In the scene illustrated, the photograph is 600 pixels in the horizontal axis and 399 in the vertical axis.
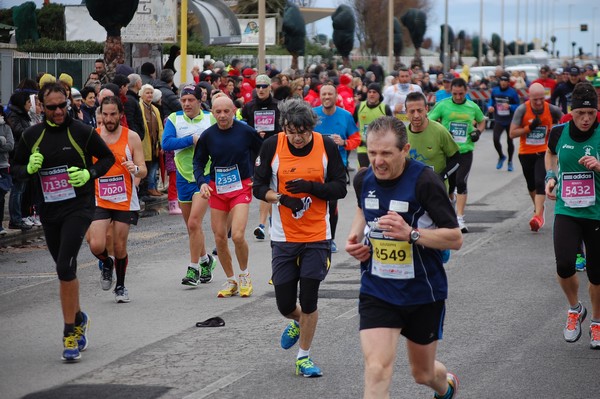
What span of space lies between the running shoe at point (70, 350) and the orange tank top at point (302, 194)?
5.47 ft

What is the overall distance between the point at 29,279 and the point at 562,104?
55.9 ft

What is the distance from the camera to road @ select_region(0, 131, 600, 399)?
752 centimetres

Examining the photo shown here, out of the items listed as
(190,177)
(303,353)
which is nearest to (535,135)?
(190,177)

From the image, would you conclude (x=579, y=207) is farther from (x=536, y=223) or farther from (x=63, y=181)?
(x=536, y=223)

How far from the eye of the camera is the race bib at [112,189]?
1061cm

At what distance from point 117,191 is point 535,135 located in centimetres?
684

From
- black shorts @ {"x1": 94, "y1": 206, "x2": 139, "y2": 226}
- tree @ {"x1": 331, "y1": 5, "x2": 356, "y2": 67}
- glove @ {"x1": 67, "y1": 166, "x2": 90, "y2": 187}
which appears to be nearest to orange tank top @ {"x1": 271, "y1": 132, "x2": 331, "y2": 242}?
glove @ {"x1": 67, "y1": 166, "x2": 90, "y2": 187}

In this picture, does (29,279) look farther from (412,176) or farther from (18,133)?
(412,176)

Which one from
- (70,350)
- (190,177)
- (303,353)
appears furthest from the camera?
(190,177)

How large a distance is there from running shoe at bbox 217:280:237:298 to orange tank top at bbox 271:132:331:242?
2.71 meters

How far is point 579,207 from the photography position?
28.4ft

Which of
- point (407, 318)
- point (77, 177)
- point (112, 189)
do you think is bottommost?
point (407, 318)

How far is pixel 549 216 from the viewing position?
56.7ft

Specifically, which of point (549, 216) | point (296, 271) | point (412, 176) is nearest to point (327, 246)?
point (296, 271)
